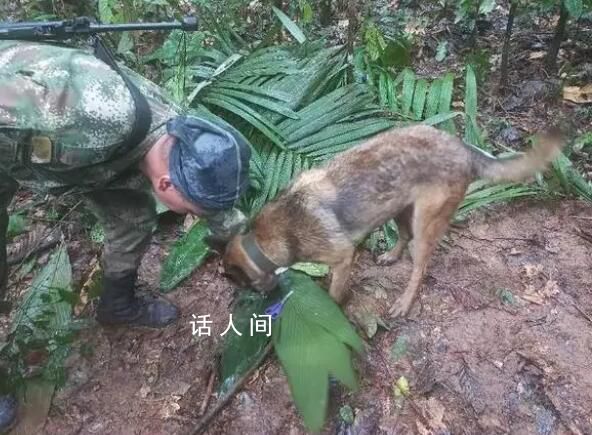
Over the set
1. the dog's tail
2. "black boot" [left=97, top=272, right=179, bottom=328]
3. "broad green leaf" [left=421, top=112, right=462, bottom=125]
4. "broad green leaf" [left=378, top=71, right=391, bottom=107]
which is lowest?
"black boot" [left=97, top=272, right=179, bottom=328]

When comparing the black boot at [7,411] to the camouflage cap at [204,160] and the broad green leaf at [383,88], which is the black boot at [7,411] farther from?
the broad green leaf at [383,88]

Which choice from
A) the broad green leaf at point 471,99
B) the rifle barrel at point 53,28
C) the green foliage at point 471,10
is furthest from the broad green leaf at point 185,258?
the green foliage at point 471,10

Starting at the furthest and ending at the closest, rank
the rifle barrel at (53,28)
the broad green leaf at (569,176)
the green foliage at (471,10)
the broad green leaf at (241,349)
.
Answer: the green foliage at (471,10) < the broad green leaf at (569,176) < the broad green leaf at (241,349) < the rifle barrel at (53,28)

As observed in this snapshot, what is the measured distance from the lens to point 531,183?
14.7 feet

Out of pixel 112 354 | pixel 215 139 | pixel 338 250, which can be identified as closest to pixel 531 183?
pixel 338 250

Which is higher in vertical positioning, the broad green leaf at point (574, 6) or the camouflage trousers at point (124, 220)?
the broad green leaf at point (574, 6)

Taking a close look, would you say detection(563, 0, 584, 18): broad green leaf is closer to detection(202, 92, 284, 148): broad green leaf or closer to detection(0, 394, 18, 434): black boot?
detection(202, 92, 284, 148): broad green leaf

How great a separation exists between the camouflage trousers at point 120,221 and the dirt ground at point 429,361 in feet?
1.91

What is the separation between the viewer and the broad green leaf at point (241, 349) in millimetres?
3361

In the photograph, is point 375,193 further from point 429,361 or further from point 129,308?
point 129,308

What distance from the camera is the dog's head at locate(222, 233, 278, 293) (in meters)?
3.18

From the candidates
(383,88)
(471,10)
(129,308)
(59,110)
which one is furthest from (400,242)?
(471,10)

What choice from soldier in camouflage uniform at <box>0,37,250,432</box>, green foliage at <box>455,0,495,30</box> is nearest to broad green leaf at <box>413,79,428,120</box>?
green foliage at <box>455,0,495,30</box>

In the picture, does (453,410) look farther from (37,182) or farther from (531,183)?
(37,182)
